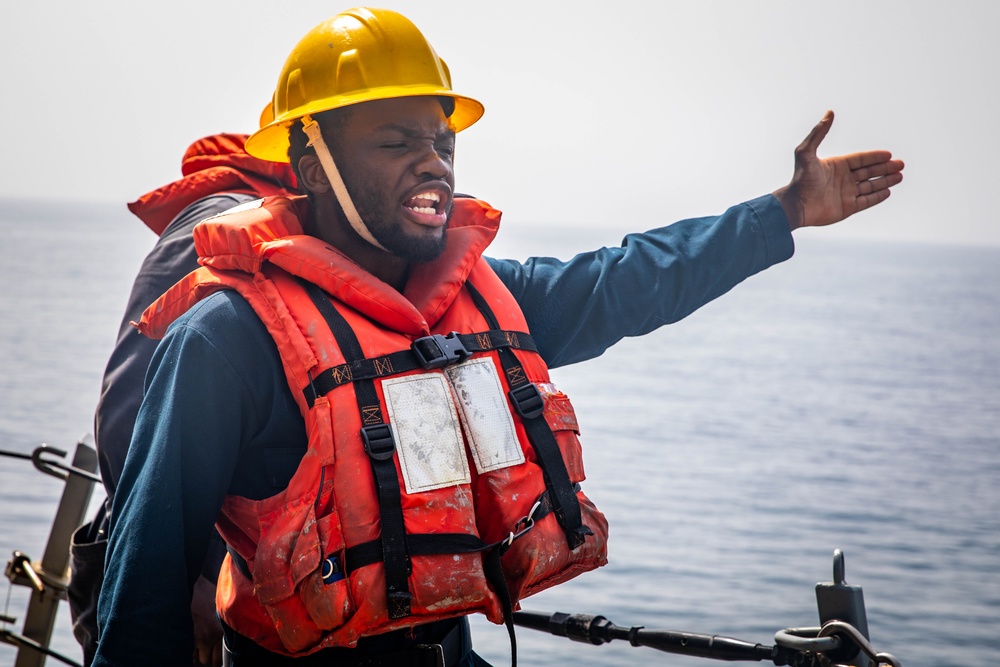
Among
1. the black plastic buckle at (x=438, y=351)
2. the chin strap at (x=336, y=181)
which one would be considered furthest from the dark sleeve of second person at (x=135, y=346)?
the black plastic buckle at (x=438, y=351)

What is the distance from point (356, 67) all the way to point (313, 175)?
240 mm

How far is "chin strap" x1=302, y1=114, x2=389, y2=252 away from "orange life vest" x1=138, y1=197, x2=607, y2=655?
0.09m

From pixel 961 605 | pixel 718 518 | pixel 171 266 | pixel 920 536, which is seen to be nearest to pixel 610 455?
pixel 718 518

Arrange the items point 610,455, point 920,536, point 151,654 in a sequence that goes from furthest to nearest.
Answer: point 610,455 → point 920,536 → point 151,654

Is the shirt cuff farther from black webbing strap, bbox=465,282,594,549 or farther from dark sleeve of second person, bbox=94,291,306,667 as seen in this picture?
dark sleeve of second person, bbox=94,291,306,667

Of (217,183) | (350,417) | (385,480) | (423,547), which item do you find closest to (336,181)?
(350,417)

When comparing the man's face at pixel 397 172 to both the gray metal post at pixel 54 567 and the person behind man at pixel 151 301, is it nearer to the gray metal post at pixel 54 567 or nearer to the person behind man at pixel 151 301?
the person behind man at pixel 151 301

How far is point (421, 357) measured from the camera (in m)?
2.21

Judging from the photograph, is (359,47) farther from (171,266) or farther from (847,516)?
(847,516)

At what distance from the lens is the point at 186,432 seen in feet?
6.69

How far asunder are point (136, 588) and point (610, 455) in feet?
52.3

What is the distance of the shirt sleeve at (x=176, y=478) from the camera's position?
198 cm

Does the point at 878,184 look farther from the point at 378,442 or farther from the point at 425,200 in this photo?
Answer: the point at 378,442

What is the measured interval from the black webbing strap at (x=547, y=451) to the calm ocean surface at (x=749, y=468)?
16.8 ft
